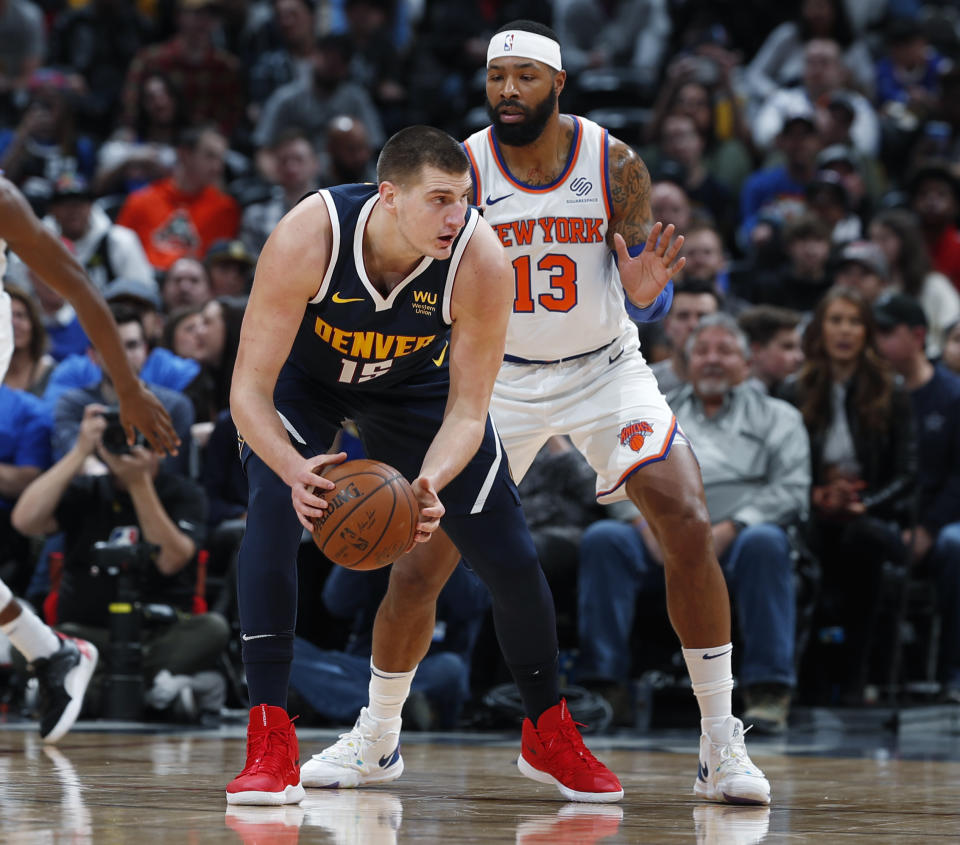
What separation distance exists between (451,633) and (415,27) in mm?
9370

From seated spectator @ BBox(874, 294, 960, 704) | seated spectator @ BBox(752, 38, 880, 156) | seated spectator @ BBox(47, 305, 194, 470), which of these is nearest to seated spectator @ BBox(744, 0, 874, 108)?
seated spectator @ BBox(752, 38, 880, 156)

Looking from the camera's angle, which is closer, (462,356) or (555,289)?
(462,356)

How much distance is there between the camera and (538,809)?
12.9ft

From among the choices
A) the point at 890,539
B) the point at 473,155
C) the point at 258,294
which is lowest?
the point at 890,539

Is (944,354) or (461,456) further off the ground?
(944,354)

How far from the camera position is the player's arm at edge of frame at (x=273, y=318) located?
3824 millimetres

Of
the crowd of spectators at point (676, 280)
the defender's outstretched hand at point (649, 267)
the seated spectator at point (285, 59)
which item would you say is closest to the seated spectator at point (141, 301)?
the crowd of spectators at point (676, 280)

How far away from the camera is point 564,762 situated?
4.21 meters

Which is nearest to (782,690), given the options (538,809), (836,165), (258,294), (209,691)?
(209,691)

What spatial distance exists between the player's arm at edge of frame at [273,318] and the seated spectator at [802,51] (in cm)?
993

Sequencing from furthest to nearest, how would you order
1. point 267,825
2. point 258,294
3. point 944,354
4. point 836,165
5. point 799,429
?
1. point 836,165
2. point 944,354
3. point 799,429
4. point 258,294
5. point 267,825

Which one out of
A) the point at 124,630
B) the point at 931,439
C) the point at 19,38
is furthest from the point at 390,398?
the point at 19,38

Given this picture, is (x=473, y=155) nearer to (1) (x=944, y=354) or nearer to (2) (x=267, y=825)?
(2) (x=267, y=825)

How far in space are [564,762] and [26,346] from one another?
15.5 ft
